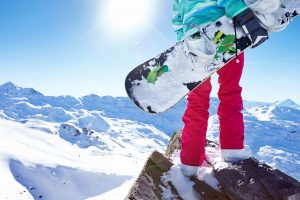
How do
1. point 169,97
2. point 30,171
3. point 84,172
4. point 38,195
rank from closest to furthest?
point 169,97
point 38,195
point 30,171
point 84,172

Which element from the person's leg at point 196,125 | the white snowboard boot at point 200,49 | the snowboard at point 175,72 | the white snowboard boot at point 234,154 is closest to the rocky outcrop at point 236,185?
the white snowboard boot at point 234,154

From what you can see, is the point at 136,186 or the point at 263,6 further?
the point at 136,186

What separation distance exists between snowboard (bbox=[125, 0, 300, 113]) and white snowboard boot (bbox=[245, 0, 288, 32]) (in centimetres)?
21

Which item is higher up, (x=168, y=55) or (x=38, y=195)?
(x=38, y=195)

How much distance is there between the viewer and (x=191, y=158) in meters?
4.09

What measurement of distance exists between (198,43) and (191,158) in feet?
4.66

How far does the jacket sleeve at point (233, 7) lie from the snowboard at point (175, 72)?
0.08 meters

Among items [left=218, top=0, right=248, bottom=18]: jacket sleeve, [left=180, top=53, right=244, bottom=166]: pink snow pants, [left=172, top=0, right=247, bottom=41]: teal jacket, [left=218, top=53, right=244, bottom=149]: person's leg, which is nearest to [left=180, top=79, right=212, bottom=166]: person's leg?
[left=180, top=53, right=244, bottom=166]: pink snow pants

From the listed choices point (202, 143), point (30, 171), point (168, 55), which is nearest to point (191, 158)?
point (202, 143)

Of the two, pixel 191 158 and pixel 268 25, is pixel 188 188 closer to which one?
pixel 191 158

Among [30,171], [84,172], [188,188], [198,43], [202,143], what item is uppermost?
[30,171]

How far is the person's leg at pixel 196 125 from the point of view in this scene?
4.04m

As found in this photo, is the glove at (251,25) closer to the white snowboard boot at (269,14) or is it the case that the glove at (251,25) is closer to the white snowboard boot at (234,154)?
the white snowboard boot at (269,14)

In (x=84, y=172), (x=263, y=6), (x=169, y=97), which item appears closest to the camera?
(x=263, y=6)
